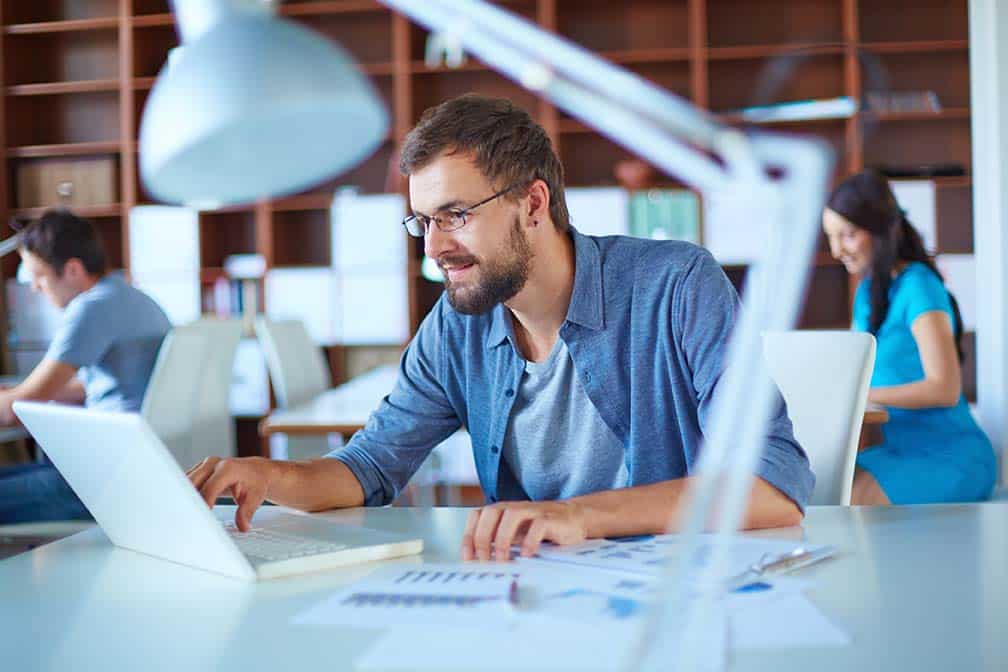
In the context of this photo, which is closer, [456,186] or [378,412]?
[456,186]

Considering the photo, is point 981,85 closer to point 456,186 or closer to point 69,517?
point 456,186

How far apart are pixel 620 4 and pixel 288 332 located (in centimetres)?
242

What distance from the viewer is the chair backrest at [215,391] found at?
305 cm

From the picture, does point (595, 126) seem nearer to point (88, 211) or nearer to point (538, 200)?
point (538, 200)

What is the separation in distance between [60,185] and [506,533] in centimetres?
509

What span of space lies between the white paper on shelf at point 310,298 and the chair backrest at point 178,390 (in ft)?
7.59

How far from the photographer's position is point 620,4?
5.30 meters

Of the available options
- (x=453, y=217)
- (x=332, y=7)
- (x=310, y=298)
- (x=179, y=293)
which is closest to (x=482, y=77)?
(x=332, y=7)

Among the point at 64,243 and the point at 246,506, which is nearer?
the point at 246,506

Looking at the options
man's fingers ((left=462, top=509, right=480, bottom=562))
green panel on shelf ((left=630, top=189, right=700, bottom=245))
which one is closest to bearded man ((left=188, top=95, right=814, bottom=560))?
man's fingers ((left=462, top=509, right=480, bottom=562))

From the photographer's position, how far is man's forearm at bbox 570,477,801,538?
119cm

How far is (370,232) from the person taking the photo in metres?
5.27

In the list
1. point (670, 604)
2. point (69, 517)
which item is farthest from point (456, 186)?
point (69, 517)

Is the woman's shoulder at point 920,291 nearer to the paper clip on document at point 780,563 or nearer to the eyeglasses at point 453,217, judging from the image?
the eyeglasses at point 453,217
